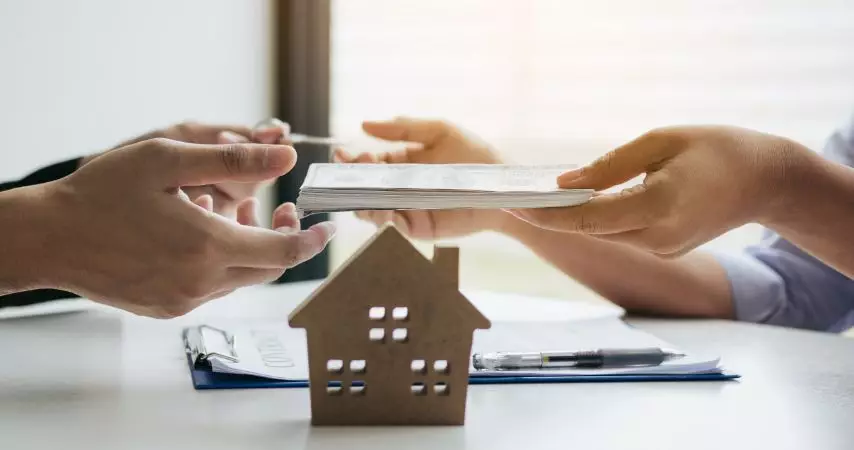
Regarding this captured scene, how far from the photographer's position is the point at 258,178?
707 millimetres

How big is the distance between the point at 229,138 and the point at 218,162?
49cm

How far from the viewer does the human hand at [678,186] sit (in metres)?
0.77

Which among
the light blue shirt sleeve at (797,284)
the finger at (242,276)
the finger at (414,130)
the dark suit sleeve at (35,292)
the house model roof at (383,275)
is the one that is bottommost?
the light blue shirt sleeve at (797,284)

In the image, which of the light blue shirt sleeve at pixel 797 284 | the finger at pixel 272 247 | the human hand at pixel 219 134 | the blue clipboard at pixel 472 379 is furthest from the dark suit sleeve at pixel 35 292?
the light blue shirt sleeve at pixel 797 284

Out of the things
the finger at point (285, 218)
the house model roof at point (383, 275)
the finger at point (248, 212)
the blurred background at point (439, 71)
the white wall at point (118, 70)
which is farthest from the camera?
the blurred background at point (439, 71)

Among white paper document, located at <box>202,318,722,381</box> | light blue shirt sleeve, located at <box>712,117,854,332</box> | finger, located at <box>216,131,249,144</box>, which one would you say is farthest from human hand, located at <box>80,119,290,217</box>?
light blue shirt sleeve, located at <box>712,117,854,332</box>

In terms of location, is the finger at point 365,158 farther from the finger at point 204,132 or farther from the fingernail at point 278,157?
the fingernail at point 278,157

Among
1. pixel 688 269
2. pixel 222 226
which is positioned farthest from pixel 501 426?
pixel 688 269

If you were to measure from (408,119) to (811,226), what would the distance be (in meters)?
0.62

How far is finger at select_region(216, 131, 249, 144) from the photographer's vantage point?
116 cm

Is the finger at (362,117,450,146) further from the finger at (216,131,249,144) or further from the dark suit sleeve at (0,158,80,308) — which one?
the dark suit sleeve at (0,158,80,308)

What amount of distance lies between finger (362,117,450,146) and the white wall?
755 millimetres

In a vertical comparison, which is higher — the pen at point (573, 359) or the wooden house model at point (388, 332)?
the wooden house model at point (388, 332)

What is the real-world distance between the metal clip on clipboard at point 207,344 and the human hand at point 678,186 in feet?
0.99
